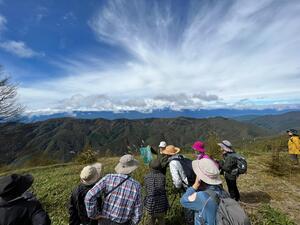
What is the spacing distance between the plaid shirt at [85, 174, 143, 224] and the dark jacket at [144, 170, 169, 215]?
1540 mm

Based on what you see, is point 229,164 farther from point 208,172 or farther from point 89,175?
point 89,175

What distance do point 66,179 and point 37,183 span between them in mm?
1685

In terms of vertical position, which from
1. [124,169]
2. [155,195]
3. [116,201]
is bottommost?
[155,195]

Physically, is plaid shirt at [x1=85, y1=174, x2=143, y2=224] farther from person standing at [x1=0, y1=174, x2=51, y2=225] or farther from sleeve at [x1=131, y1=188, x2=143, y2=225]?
person standing at [x1=0, y1=174, x2=51, y2=225]

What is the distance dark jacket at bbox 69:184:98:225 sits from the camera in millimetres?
5070

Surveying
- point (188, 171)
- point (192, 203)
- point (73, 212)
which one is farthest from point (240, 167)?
point (73, 212)

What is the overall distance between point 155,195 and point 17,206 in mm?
3252

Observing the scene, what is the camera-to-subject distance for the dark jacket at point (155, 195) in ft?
19.2

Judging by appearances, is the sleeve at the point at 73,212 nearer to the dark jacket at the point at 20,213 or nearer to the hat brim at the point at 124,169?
the hat brim at the point at 124,169

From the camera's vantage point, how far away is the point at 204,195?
3.69 metres

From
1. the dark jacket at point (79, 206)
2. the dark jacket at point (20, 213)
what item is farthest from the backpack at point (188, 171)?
the dark jacket at point (20, 213)

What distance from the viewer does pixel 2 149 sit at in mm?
32250

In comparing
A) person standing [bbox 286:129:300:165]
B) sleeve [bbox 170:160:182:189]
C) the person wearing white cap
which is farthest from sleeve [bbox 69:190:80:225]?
person standing [bbox 286:129:300:165]

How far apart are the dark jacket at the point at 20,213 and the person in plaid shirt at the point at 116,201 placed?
0.90 meters
